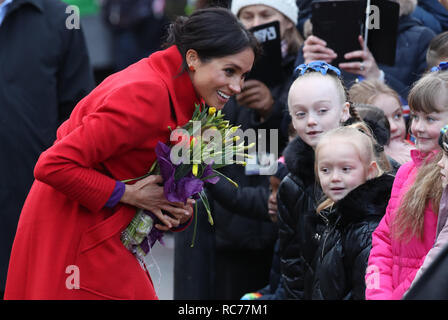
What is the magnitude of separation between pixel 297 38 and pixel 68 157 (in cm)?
242

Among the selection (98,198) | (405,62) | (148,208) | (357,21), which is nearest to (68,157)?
(98,198)

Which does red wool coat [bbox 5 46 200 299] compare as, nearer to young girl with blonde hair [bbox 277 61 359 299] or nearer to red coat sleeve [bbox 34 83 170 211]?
red coat sleeve [bbox 34 83 170 211]

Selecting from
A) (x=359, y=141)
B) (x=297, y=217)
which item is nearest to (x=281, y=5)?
(x=297, y=217)

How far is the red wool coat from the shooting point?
3.06 meters

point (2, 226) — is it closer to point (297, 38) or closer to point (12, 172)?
point (12, 172)

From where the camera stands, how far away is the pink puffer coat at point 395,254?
3.21 meters

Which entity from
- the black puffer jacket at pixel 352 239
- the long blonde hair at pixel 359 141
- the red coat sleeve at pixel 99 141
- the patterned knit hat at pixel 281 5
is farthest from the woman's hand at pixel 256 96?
the red coat sleeve at pixel 99 141

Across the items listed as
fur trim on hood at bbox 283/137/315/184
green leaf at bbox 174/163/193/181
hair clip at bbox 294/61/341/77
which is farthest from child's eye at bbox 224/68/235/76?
fur trim on hood at bbox 283/137/315/184

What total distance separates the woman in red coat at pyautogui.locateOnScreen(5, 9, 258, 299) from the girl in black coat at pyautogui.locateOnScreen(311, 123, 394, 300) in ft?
1.86

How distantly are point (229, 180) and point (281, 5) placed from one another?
185cm

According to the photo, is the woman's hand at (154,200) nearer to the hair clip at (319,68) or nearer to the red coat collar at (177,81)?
the red coat collar at (177,81)

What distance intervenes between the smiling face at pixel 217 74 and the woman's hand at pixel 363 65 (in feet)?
4.01

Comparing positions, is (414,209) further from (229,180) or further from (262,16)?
(262,16)

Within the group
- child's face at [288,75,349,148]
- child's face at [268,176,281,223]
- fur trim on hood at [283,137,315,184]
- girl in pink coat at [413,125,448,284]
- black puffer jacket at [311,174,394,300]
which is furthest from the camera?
child's face at [268,176,281,223]
